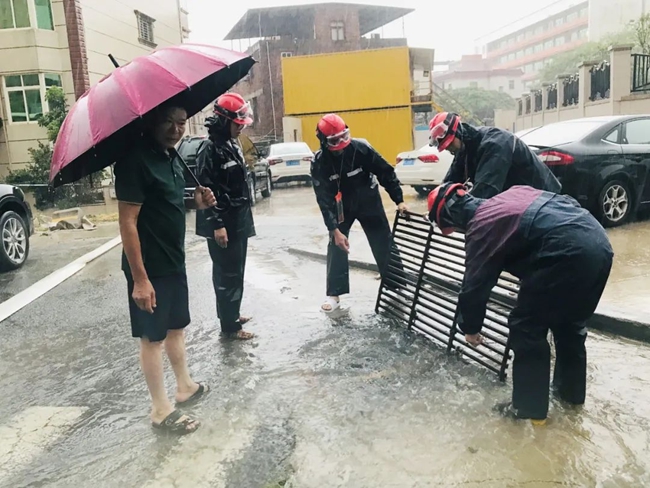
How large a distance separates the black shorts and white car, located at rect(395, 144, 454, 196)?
340 inches

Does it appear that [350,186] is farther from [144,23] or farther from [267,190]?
[144,23]

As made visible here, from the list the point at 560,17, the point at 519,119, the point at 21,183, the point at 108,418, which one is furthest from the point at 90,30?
the point at 560,17

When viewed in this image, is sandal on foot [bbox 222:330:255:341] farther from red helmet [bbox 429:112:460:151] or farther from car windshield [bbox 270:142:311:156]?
car windshield [bbox 270:142:311:156]

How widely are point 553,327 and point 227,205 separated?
2.43 meters

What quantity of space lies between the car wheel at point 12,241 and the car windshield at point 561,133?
7.04 meters

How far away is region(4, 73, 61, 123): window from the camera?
57.8 feet

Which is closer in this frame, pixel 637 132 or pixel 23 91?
pixel 637 132

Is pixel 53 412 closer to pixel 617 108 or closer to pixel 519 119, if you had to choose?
pixel 617 108

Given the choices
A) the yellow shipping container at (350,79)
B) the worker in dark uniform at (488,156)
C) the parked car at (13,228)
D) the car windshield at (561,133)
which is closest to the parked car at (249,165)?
the parked car at (13,228)

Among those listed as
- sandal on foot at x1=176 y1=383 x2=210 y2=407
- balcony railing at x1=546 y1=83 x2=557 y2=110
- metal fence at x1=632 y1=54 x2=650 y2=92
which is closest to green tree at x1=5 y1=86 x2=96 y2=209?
sandal on foot at x1=176 y1=383 x2=210 y2=407

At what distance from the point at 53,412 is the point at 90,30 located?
18.1m

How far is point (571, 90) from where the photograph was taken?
→ 21.5 meters

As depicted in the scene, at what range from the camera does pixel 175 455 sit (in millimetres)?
2799

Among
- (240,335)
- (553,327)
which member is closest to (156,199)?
(240,335)
